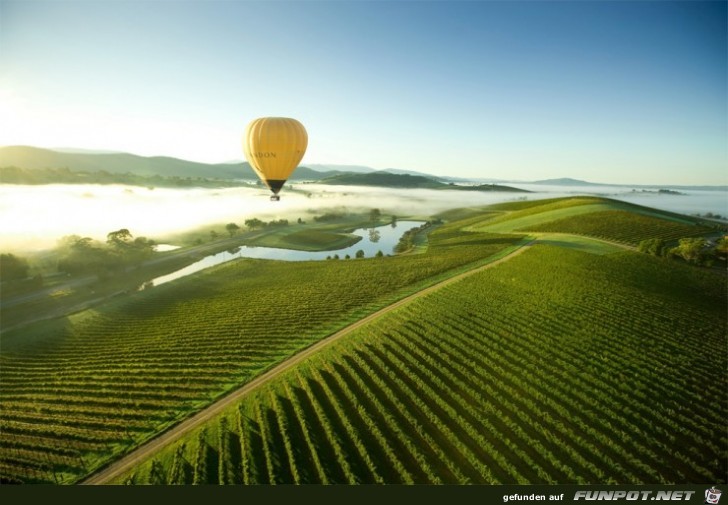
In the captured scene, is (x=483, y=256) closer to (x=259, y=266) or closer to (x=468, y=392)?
(x=468, y=392)

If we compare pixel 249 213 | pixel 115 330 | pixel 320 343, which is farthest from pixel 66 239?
pixel 320 343

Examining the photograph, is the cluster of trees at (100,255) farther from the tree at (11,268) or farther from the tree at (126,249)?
the tree at (11,268)

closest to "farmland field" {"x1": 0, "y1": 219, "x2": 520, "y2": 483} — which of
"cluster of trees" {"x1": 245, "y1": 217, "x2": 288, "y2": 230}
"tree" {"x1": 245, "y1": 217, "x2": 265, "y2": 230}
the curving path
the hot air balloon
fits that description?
the curving path

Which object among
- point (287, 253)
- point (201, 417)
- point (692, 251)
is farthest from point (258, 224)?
point (692, 251)

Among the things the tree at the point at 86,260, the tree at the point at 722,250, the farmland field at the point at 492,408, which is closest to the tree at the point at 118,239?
the tree at the point at 86,260

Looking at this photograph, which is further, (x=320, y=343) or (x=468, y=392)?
(x=320, y=343)

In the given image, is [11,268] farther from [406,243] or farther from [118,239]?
[406,243]
